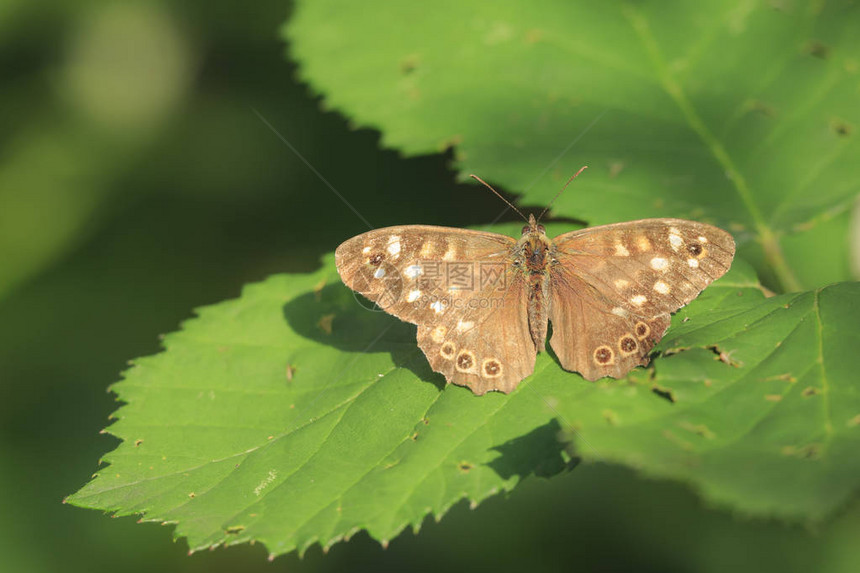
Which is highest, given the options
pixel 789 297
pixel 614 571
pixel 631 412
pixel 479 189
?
pixel 631 412

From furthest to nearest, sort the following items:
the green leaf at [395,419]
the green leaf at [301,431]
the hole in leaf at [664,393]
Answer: the green leaf at [301,431] < the hole in leaf at [664,393] < the green leaf at [395,419]

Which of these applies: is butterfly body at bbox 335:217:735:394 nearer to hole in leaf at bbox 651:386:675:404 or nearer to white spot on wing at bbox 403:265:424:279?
white spot on wing at bbox 403:265:424:279

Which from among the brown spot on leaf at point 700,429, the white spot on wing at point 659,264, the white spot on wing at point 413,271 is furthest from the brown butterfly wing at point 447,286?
the brown spot on leaf at point 700,429

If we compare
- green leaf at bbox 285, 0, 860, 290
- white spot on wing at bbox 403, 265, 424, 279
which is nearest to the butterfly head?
green leaf at bbox 285, 0, 860, 290

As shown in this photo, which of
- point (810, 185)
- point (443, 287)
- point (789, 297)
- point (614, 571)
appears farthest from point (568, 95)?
point (614, 571)

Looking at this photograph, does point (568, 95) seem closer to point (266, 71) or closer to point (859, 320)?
point (859, 320)

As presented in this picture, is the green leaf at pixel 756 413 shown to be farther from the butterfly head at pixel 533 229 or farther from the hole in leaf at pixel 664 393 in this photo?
the butterfly head at pixel 533 229
